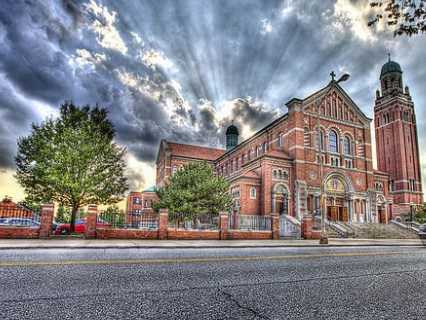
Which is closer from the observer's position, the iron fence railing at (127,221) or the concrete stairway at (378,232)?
the iron fence railing at (127,221)

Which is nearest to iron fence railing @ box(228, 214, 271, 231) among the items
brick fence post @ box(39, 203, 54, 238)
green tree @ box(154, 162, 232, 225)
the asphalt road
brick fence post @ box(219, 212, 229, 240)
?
green tree @ box(154, 162, 232, 225)

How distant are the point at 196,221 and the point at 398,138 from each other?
48.0 metres

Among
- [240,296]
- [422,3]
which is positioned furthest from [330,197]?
[240,296]

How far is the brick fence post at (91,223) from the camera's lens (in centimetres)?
1677

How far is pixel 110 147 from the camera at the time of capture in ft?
77.8

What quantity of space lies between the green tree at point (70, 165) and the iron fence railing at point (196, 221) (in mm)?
5165

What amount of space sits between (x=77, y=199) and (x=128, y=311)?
20927mm

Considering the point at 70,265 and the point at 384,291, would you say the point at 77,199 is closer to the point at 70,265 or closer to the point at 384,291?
the point at 70,265

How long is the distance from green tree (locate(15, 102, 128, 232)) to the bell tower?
51.3 metres

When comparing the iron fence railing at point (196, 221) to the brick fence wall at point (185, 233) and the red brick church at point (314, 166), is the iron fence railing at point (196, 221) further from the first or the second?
the red brick church at point (314, 166)

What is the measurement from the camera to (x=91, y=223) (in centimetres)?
1692

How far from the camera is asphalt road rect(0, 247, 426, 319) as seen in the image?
10.7ft

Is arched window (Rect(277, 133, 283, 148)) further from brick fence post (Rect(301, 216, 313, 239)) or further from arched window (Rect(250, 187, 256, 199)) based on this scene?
brick fence post (Rect(301, 216, 313, 239))


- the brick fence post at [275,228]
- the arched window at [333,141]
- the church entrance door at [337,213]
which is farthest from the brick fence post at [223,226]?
the arched window at [333,141]
